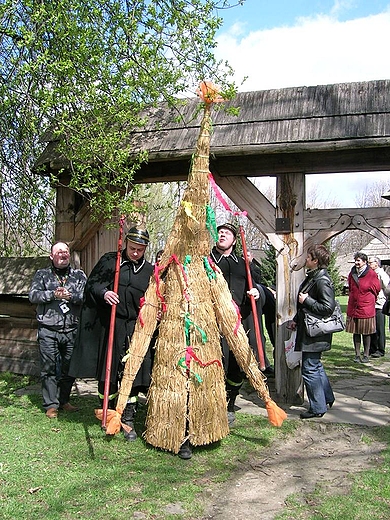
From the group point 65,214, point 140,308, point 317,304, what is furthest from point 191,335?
point 65,214

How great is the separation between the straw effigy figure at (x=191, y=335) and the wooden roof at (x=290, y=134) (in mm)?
1747

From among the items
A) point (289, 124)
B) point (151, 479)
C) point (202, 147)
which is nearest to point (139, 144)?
point (289, 124)

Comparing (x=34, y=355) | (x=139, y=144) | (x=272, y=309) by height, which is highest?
(x=139, y=144)

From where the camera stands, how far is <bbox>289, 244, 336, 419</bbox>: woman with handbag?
17.4 ft

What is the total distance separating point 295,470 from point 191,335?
1335 mm

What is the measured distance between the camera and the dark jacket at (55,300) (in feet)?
18.3

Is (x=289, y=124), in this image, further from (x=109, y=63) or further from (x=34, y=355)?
(x=34, y=355)

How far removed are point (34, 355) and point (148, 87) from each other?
156 inches

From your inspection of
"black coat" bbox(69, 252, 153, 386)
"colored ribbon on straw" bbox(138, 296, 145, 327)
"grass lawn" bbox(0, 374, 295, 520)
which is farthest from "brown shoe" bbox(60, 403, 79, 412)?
"colored ribbon on straw" bbox(138, 296, 145, 327)

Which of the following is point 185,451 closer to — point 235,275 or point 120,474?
point 120,474

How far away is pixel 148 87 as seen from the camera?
220 inches

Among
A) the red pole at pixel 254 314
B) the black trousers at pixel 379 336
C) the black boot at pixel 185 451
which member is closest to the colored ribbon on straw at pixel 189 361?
the black boot at pixel 185 451

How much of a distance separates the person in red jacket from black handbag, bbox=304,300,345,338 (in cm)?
400

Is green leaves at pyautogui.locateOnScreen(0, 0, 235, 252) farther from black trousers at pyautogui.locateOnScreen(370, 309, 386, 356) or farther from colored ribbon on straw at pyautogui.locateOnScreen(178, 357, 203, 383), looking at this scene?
black trousers at pyautogui.locateOnScreen(370, 309, 386, 356)
